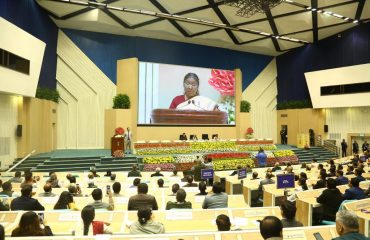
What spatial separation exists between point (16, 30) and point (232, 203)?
11.5 m

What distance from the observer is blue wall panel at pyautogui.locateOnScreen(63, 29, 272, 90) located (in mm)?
20375

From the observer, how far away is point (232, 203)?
5863 mm

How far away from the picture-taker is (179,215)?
4.70 m

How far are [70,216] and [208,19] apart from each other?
1749cm

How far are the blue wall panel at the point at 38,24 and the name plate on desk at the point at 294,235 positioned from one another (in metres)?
13.2

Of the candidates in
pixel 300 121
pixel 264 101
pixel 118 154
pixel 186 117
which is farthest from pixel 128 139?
pixel 300 121

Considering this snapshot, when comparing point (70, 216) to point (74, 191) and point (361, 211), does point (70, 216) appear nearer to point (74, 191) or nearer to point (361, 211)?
point (74, 191)

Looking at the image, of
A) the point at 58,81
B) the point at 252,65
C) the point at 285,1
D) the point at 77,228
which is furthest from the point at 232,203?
the point at 252,65

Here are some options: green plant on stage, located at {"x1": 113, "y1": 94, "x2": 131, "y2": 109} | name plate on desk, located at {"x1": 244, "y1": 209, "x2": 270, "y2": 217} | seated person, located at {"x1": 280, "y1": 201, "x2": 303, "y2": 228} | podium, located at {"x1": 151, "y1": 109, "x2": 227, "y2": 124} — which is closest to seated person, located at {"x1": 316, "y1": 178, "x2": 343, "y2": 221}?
name plate on desk, located at {"x1": 244, "y1": 209, "x2": 270, "y2": 217}

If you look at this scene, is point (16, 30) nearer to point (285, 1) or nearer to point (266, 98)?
point (285, 1)

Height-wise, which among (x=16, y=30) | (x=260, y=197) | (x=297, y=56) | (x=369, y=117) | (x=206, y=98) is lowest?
(x=260, y=197)

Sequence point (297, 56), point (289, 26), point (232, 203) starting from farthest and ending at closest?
point (297, 56) → point (289, 26) → point (232, 203)

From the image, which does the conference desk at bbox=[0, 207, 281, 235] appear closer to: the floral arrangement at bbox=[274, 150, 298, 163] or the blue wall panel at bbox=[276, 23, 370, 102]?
the floral arrangement at bbox=[274, 150, 298, 163]

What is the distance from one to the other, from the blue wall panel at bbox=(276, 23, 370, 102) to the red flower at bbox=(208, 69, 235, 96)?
5441mm
